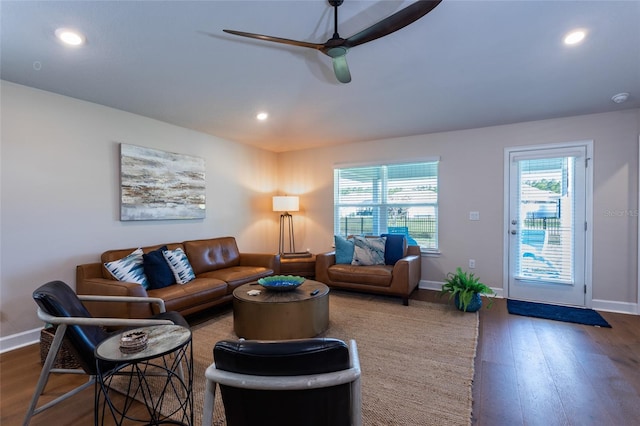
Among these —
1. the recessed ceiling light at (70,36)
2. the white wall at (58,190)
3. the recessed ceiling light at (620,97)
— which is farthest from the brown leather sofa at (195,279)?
the recessed ceiling light at (620,97)

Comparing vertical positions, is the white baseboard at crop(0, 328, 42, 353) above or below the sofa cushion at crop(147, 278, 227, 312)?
below

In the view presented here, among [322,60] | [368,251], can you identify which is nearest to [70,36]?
[322,60]

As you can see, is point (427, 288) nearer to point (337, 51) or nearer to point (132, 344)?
point (337, 51)

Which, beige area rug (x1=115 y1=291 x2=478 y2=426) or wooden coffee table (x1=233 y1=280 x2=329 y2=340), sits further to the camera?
wooden coffee table (x1=233 y1=280 x2=329 y2=340)

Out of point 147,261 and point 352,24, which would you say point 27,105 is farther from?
point 352,24

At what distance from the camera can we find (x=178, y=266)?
329 centimetres

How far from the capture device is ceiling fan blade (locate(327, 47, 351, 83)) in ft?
6.53

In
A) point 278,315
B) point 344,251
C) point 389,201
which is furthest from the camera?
point 389,201

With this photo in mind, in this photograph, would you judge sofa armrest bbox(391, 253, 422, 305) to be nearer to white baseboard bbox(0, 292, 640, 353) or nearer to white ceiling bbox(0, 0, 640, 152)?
white baseboard bbox(0, 292, 640, 353)

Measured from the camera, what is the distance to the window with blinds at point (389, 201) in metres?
4.61

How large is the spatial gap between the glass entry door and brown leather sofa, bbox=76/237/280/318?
3.36 m

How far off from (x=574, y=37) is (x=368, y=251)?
9.83 ft

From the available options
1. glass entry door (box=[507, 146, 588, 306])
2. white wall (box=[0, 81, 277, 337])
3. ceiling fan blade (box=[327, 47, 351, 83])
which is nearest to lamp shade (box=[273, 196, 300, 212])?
white wall (box=[0, 81, 277, 337])

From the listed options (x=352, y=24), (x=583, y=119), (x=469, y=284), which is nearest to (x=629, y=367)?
(x=469, y=284)
